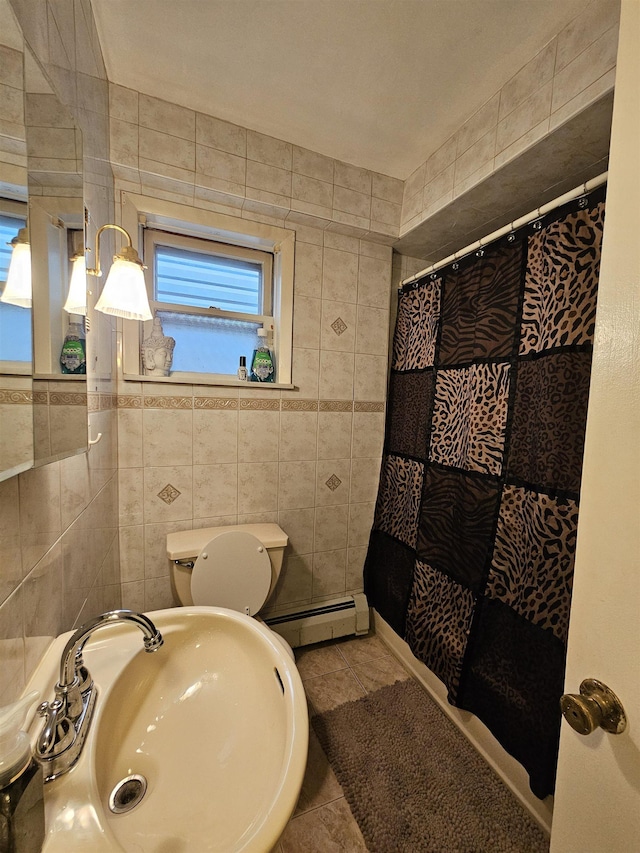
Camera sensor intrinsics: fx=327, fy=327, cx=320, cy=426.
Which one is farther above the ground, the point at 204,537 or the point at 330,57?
the point at 330,57

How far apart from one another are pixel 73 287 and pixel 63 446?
0.35 meters

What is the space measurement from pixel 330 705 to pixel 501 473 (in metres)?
1.27

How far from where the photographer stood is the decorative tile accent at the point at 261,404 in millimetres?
1598

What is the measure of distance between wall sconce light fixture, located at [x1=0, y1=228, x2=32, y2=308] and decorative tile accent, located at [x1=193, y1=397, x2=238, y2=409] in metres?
1.02

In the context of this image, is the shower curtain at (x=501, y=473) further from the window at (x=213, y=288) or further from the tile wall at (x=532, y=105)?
the window at (x=213, y=288)

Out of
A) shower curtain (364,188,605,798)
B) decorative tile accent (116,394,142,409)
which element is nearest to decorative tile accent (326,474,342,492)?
shower curtain (364,188,605,798)

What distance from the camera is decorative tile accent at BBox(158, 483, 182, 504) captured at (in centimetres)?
150

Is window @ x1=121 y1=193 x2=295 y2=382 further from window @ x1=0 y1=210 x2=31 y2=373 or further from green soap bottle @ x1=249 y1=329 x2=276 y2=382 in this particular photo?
window @ x1=0 y1=210 x2=31 y2=373

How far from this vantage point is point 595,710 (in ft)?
1.51

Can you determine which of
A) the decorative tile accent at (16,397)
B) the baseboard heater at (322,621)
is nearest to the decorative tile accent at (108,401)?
the decorative tile accent at (16,397)

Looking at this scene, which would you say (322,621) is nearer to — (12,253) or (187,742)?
(187,742)

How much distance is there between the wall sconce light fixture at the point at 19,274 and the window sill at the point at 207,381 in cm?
96

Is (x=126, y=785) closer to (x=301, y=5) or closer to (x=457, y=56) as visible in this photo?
(x=301, y=5)

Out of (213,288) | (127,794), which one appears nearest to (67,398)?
(127,794)
